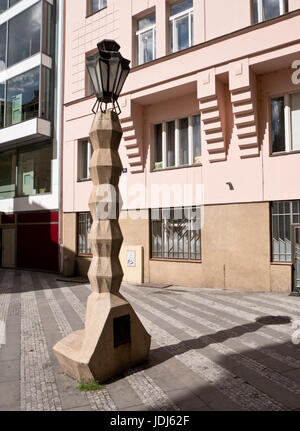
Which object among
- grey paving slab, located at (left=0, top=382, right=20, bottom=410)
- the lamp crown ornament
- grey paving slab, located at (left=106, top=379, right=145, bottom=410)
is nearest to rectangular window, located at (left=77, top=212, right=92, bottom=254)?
the lamp crown ornament

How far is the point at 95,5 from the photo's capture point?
48.0 ft

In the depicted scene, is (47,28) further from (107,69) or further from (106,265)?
(106,265)

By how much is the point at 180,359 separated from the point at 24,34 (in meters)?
17.7

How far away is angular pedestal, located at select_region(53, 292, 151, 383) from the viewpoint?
3.94m

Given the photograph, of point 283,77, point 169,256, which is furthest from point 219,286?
point 283,77

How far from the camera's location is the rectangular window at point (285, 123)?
9.98m

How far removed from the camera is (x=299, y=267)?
971cm

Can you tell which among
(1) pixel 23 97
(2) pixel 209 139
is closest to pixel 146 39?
(2) pixel 209 139

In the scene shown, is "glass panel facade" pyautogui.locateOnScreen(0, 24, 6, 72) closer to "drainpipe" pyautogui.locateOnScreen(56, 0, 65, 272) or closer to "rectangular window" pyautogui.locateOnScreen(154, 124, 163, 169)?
"drainpipe" pyautogui.locateOnScreen(56, 0, 65, 272)

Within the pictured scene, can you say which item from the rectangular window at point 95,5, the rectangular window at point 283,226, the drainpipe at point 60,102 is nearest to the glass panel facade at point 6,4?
the drainpipe at point 60,102

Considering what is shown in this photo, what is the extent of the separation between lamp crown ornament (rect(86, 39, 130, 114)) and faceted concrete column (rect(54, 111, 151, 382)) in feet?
0.95

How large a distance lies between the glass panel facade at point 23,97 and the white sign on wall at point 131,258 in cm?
833
